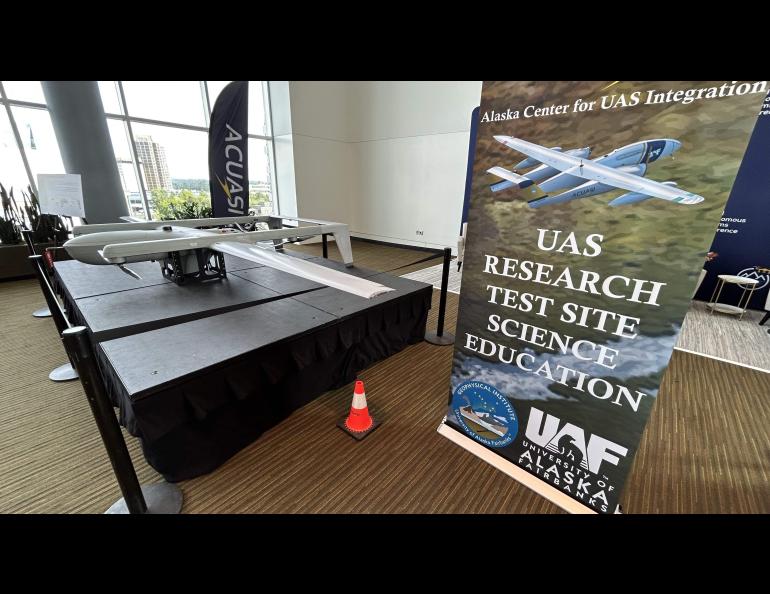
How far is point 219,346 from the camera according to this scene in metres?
1.79

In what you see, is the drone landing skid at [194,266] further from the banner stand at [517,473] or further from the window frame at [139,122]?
the window frame at [139,122]

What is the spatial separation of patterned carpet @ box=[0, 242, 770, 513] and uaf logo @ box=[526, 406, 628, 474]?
0.31m

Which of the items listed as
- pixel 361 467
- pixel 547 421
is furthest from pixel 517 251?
pixel 361 467

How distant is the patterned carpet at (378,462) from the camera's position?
1553 mm

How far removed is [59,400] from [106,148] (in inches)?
183

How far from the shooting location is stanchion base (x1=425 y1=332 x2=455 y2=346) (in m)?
3.14

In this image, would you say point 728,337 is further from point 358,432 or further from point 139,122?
point 139,122

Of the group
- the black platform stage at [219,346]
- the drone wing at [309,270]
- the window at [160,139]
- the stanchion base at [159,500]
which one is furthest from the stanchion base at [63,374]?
the window at [160,139]

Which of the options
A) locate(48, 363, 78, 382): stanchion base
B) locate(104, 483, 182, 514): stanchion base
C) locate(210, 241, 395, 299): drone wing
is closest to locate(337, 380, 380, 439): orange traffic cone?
locate(210, 241, 395, 299): drone wing

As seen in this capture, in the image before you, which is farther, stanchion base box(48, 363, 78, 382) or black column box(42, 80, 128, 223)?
black column box(42, 80, 128, 223)

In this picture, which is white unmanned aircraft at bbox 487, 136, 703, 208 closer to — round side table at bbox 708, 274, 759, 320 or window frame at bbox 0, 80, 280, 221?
round side table at bbox 708, 274, 759, 320

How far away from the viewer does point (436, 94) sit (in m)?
6.25

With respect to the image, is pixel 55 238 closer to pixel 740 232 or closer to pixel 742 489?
pixel 742 489
